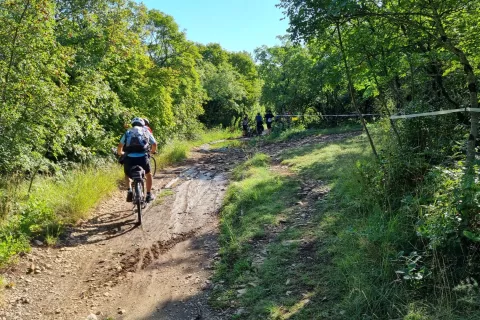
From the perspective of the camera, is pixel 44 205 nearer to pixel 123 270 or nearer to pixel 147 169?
pixel 147 169

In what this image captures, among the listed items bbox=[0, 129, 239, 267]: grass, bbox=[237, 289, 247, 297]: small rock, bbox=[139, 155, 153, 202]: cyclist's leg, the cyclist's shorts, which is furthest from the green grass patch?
bbox=[237, 289, 247, 297]: small rock

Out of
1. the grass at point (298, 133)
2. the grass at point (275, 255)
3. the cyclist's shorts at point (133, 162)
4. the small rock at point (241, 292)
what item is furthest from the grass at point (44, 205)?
the grass at point (298, 133)

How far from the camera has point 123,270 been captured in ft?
15.1

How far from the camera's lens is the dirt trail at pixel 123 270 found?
3760mm

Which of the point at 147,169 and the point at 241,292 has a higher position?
the point at 147,169

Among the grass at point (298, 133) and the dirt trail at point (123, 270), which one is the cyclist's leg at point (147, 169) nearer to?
the dirt trail at point (123, 270)

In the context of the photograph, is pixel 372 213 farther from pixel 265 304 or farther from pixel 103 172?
pixel 103 172

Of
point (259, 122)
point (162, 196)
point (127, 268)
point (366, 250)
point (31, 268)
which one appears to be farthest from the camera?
point (259, 122)

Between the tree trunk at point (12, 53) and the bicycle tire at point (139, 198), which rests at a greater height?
the tree trunk at point (12, 53)

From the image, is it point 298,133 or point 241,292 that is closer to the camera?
point 241,292

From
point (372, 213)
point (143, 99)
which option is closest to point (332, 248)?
point (372, 213)

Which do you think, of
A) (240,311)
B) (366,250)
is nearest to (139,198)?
(240,311)

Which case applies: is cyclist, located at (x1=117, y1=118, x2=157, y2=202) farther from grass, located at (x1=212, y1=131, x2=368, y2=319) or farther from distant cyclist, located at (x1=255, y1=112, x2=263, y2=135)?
distant cyclist, located at (x1=255, y1=112, x2=263, y2=135)

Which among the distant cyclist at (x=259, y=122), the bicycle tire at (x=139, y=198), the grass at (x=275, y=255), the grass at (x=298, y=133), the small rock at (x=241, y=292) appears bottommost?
the small rock at (x=241, y=292)
